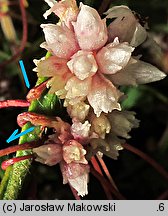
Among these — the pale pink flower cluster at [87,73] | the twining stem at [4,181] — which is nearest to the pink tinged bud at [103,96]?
the pale pink flower cluster at [87,73]

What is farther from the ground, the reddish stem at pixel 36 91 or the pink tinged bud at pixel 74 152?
the reddish stem at pixel 36 91

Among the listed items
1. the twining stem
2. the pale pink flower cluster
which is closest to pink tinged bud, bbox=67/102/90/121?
the pale pink flower cluster

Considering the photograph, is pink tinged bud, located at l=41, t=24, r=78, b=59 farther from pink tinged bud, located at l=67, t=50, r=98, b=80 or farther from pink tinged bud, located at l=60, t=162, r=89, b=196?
pink tinged bud, located at l=60, t=162, r=89, b=196

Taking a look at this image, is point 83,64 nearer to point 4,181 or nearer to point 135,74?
point 135,74

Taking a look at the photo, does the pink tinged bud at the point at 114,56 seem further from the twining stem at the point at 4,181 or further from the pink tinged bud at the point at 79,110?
the twining stem at the point at 4,181
